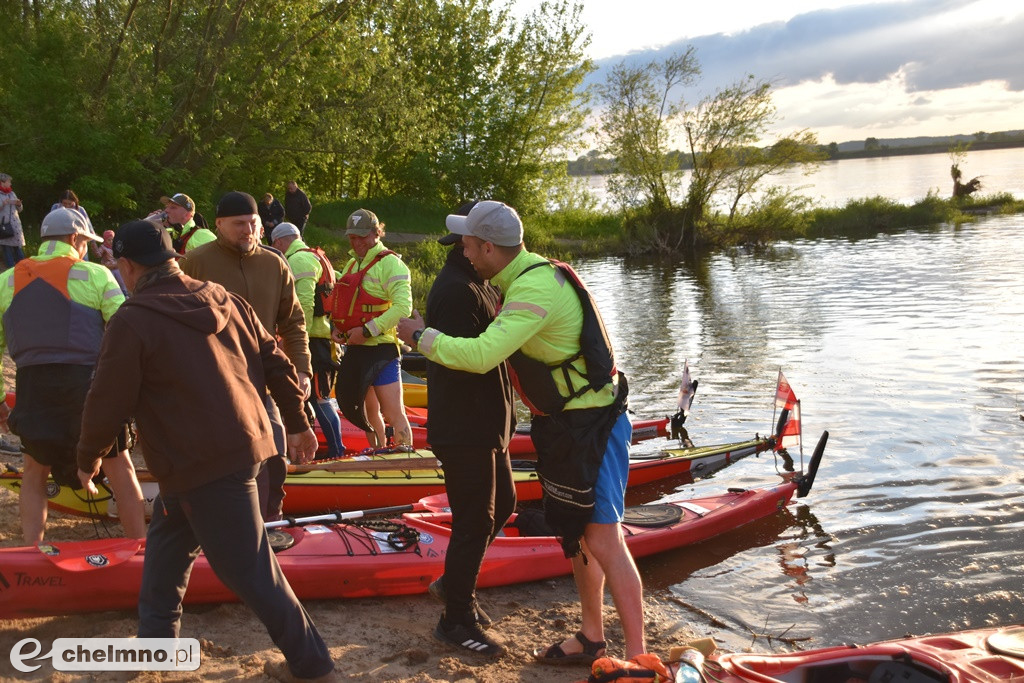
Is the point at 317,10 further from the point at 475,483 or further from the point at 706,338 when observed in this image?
the point at 475,483

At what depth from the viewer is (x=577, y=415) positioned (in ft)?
12.6

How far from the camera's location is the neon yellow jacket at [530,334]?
144 inches

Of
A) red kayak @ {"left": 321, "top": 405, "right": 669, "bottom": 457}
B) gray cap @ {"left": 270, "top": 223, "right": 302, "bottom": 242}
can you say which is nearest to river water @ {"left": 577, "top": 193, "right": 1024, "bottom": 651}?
red kayak @ {"left": 321, "top": 405, "right": 669, "bottom": 457}

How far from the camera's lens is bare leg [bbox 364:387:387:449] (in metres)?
7.18

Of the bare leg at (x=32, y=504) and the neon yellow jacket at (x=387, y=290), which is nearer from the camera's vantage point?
the bare leg at (x=32, y=504)

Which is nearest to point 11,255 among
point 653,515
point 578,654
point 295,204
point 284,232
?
point 295,204

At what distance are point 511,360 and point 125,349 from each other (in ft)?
5.13

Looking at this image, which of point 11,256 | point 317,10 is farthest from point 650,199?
point 11,256


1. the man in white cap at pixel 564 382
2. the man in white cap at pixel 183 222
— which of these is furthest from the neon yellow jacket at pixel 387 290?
the man in white cap at pixel 564 382

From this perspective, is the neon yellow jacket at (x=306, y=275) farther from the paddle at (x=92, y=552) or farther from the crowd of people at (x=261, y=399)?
the paddle at (x=92, y=552)

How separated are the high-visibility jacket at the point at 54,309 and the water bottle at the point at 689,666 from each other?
3.32 meters

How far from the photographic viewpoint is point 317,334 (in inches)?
289

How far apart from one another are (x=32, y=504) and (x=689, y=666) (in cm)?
375

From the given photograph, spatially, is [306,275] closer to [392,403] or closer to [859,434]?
[392,403]
